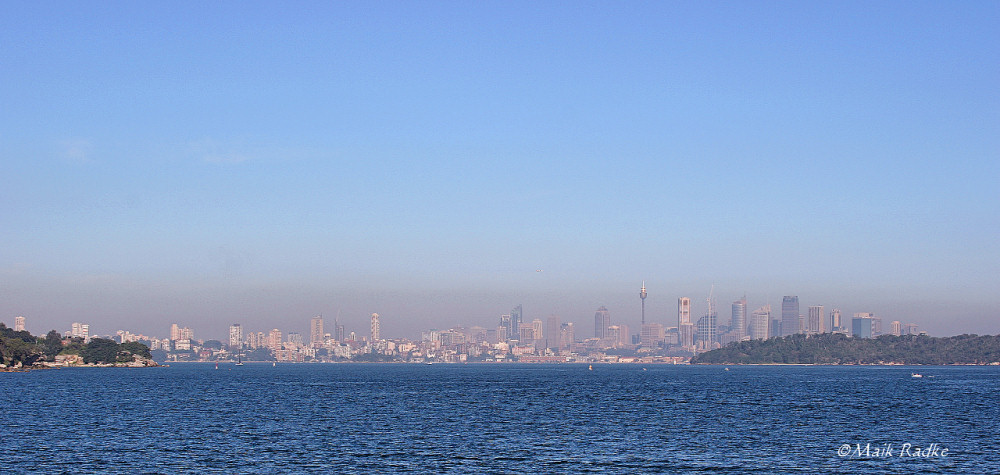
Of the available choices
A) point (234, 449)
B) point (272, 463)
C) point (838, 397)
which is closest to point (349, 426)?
point (234, 449)

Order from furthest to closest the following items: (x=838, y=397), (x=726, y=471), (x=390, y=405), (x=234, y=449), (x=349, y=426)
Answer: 1. (x=838, y=397)
2. (x=390, y=405)
3. (x=349, y=426)
4. (x=234, y=449)
5. (x=726, y=471)

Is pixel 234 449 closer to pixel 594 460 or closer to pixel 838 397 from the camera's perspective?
pixel 594 460

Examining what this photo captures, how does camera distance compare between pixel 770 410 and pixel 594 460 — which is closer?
pixel 594 460

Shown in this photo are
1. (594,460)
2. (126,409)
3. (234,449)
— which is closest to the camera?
(594,460)

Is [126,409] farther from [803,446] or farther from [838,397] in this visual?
[838,397]

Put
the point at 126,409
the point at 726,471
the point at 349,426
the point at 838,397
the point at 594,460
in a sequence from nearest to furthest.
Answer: the point at 726,471
the point at 594,460
the point at 349,426
the point at 126,409
the point at 838,397

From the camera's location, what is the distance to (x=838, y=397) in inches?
6250

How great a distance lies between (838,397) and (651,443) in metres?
87.4

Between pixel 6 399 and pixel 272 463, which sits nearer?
pixel 272 463

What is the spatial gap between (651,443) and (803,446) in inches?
489

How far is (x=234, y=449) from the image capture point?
7800cm

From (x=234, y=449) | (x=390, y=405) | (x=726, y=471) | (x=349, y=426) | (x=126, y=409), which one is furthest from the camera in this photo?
(x=390, y=405)

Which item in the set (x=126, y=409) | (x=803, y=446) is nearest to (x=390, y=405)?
(x=126, y=409)

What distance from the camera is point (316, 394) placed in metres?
167
